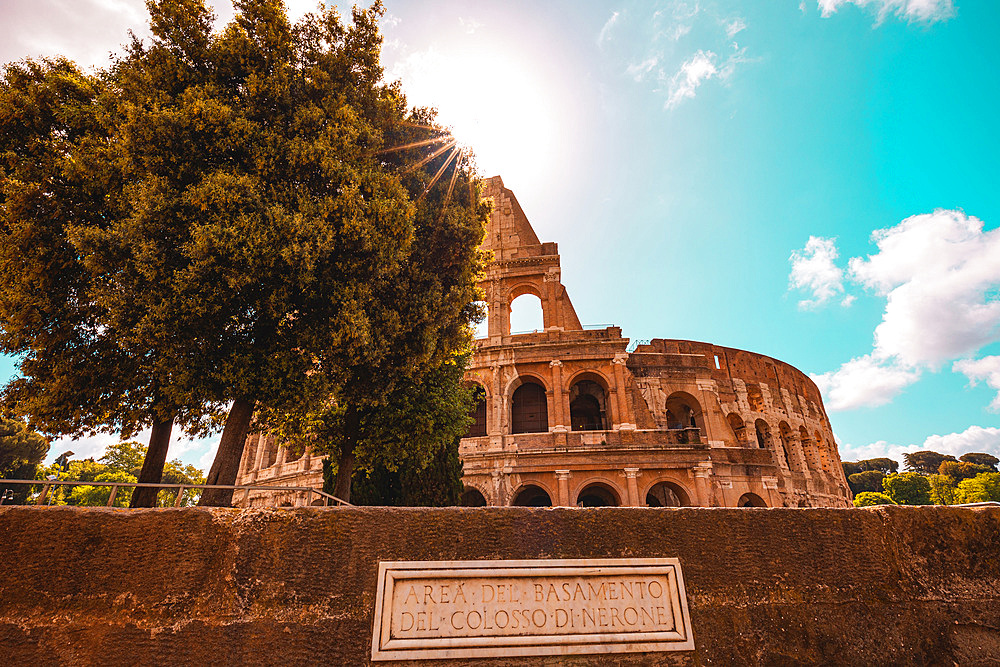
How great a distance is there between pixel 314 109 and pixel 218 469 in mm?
5951

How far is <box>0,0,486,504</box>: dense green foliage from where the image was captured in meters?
6.21

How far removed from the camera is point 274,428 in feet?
31.5

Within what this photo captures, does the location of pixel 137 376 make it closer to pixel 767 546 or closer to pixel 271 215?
pixel 271 215

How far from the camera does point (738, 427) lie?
2433 centimetres

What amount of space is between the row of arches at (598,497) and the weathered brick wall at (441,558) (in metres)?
13.6

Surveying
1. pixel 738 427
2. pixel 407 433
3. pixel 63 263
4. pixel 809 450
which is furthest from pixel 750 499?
pixel 63 263

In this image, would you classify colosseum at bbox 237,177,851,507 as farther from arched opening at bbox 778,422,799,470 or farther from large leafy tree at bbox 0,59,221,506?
large leafy tree at bbox 0,59,221,506

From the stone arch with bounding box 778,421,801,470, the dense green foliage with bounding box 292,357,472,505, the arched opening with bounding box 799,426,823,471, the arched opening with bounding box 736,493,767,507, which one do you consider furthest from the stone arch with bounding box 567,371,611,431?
the arched opening with bounding box 799,426,823,471

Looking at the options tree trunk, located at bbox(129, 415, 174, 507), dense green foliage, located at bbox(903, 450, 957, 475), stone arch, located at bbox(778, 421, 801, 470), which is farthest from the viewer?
dense green foliage, located at bbox(903, 450, 957, 475)

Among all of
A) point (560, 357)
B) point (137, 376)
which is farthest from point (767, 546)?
point (560, 357)

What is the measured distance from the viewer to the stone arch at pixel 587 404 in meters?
19.3

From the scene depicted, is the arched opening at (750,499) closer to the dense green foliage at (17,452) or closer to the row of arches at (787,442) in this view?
the row of arches at (787,442)

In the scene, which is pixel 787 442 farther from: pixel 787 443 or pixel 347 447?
Result: pixel 347 447

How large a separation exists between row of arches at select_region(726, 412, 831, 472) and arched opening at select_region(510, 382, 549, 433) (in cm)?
1156
